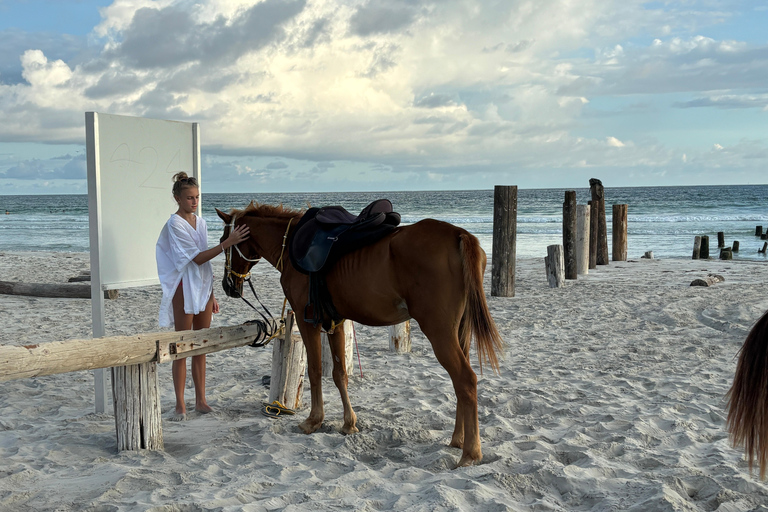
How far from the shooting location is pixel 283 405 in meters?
4.71

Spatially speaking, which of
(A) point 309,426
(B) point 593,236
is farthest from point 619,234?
(A) point 309,426

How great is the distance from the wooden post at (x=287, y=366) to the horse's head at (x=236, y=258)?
47cm

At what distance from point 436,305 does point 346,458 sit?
110 cm

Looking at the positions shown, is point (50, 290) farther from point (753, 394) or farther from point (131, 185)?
point (753, 394)

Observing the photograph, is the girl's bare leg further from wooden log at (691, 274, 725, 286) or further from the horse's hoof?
wooden log at (691, 274, 725, 286)

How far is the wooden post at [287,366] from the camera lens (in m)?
4.70

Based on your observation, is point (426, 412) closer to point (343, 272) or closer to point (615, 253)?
point (343, 272)

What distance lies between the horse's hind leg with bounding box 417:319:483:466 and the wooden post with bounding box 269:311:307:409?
1501mm

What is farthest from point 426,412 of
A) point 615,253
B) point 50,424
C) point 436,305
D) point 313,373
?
point 615,253

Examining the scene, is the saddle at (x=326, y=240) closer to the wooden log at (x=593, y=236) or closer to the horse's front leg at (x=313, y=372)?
the horse's front leg at (x=313, y=372)

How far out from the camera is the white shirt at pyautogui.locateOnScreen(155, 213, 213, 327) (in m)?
4.41

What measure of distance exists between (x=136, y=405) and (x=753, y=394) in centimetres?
339

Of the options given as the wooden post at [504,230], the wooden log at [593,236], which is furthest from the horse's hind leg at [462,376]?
the wooden log at [593,236]

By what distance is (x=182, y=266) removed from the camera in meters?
4.41
